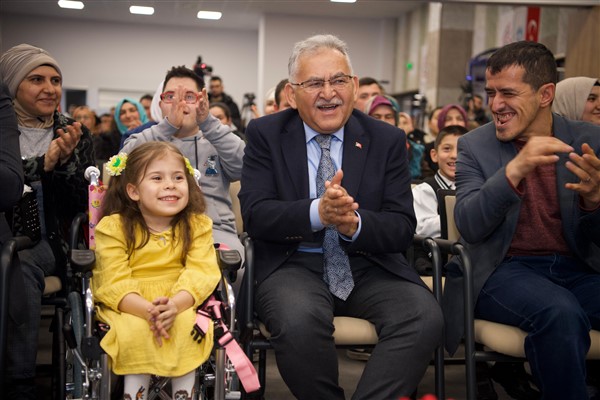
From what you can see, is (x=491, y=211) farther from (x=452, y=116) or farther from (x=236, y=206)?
(x=452, y=116)

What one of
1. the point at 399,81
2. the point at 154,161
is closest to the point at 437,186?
the point at 154,161

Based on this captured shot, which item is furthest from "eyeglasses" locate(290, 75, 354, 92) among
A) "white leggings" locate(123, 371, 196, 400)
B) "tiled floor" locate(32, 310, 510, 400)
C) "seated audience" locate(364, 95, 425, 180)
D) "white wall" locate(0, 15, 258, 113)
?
"white wall" locate(0, 15, 258, 113)

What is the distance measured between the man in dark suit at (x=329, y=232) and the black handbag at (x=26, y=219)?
846 millimetres

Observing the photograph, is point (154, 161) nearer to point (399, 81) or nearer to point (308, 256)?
point (308, 256)

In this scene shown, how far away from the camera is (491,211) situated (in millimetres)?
2684

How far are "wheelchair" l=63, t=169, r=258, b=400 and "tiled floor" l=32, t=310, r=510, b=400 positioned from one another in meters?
0.68

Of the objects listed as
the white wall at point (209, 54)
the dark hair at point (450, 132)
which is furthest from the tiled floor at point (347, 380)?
the white wall at point (209, 54)

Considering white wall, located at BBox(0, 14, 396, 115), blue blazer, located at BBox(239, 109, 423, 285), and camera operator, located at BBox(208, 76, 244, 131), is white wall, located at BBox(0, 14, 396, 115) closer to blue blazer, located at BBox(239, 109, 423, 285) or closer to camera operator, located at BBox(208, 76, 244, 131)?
camera operator, located at BBox(208, 76, 244, 131)

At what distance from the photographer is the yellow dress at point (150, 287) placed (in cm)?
244

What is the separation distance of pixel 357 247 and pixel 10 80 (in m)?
1.76

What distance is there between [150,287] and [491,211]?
1201mm

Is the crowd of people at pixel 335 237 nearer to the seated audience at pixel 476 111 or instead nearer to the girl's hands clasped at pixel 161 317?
the girl's hands clasped at pixel 161 317

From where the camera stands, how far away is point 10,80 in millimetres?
3391

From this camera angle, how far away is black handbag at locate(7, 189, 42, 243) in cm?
299
